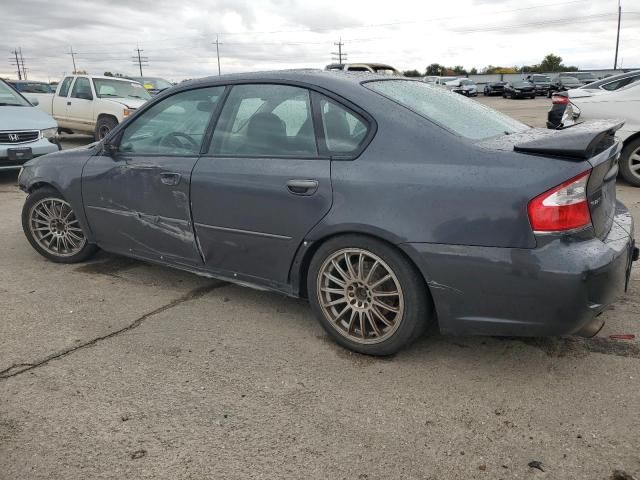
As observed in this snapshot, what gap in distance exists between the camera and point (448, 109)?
3.13 m

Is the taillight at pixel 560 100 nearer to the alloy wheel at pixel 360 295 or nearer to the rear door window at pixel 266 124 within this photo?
the rear door window at pixel 266 124

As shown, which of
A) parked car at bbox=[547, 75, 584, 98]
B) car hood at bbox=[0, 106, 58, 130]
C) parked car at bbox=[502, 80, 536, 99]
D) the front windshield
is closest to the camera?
car hood at bbox=[0, 106, 58, 130]

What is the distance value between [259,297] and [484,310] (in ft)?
5.84

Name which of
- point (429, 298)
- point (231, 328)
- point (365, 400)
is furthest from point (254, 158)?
point (365, 400)

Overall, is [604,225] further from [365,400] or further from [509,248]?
[365,400]

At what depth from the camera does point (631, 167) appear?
23.7 ft

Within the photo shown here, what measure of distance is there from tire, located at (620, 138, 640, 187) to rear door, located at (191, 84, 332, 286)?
583 centimetres

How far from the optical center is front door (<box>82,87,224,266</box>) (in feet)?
11.6

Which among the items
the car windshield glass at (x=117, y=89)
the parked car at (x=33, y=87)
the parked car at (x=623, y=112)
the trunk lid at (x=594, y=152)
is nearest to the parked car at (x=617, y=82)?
the parked car at (x=623, y=112)

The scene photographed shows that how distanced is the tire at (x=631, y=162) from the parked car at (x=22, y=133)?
847 cm

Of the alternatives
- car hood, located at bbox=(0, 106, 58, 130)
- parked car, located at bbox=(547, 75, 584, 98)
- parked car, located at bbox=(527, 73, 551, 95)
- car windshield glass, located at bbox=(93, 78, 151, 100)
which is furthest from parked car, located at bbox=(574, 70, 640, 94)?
parked car, located at bbox=(527, 73, 551, 95)

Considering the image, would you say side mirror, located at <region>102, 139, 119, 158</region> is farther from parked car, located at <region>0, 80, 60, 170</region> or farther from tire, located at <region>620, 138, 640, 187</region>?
tire, located at <region>620, 138, 640, 187</region>

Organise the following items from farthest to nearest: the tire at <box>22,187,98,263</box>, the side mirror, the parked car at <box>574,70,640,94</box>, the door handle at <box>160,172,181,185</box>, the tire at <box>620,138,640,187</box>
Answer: the parked car at <box>574,70,640,94</box>
the tire at <box>620,138,640,187</box>
the tire at <box>22,187,98,263</box>
the side mirror
the door handle at <box>160,172,181,185</box>

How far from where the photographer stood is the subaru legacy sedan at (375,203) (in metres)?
2.44
